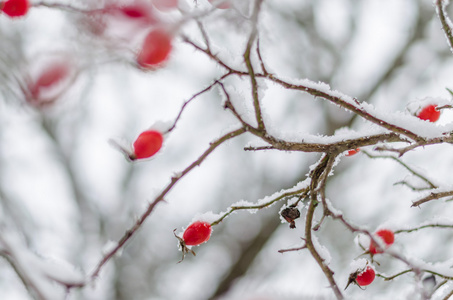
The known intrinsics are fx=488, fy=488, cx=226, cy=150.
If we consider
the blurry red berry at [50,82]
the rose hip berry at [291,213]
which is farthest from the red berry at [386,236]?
the blurry red berry at [50,82]

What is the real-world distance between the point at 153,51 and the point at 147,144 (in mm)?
336

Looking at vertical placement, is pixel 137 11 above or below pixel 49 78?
above

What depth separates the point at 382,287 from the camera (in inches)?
200

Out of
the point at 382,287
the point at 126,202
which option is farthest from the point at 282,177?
the point at 126,202

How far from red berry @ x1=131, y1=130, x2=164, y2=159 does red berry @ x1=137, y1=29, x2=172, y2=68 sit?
0.25m

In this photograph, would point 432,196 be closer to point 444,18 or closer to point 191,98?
point 444,18

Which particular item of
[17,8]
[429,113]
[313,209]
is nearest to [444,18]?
[429,113]

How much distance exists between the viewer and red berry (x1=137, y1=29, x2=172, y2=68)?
0.87 m

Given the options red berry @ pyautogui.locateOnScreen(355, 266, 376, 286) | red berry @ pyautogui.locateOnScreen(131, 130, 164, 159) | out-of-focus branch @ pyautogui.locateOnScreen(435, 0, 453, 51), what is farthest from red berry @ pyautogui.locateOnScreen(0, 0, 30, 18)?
red berry @ pyautogui.locateOnScreen(355, 266, 376, 286)

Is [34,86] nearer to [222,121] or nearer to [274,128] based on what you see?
[274,128]

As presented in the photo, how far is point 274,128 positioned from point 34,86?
54cm

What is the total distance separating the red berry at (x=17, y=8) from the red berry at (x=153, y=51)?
1.81 feet

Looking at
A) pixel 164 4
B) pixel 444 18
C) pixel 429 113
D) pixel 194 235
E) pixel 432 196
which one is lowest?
pixel 194 235

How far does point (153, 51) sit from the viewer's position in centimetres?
92
